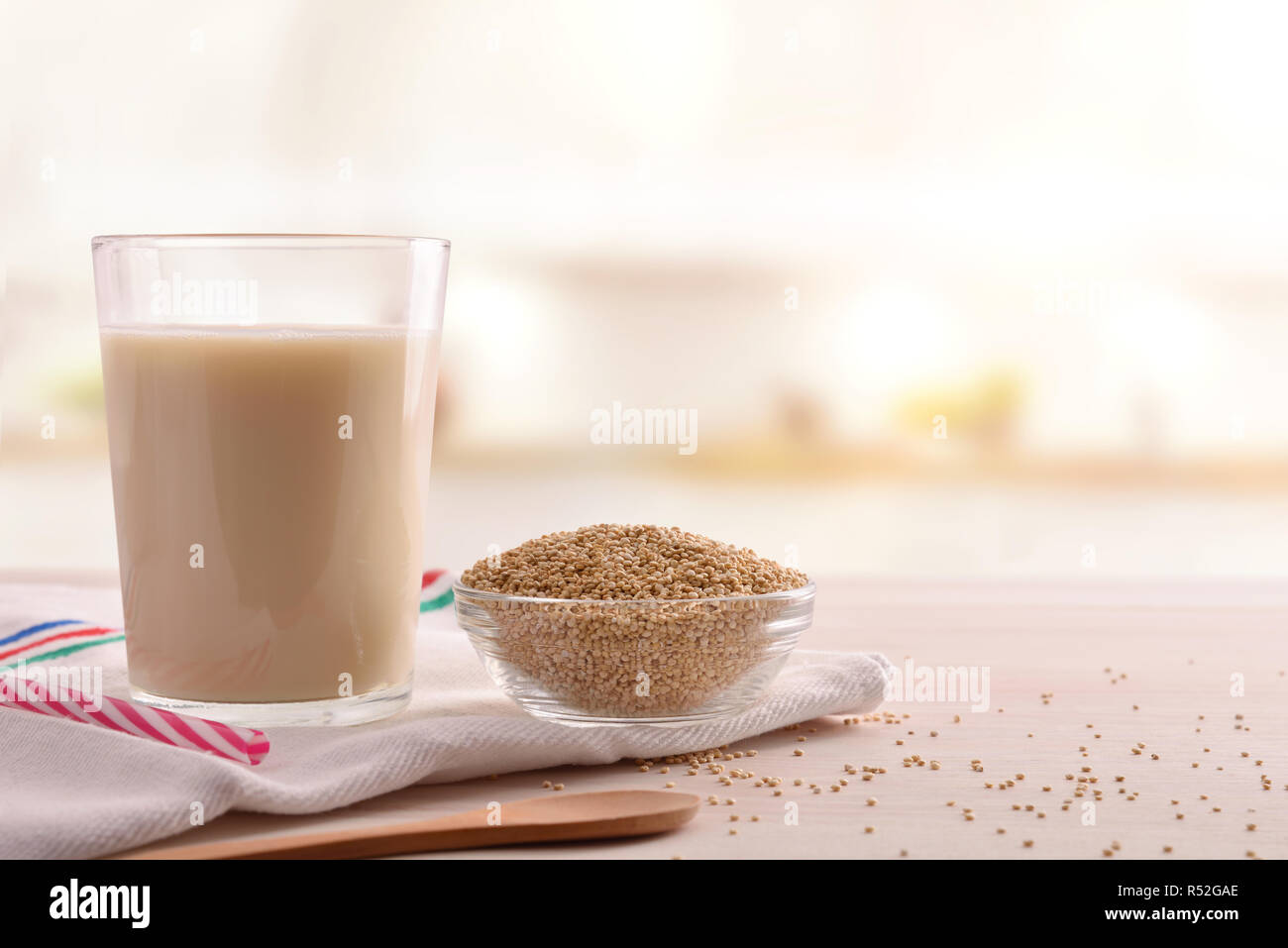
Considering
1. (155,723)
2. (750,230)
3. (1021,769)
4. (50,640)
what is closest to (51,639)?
(50,640)

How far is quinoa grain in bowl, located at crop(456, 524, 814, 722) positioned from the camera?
917 mm

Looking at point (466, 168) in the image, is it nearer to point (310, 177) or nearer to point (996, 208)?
point (310, 177)

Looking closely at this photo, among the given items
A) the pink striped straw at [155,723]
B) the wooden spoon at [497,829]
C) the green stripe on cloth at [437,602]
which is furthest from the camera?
the green stripe on cloth at [437,602]

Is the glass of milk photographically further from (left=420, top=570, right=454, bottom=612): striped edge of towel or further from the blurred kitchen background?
the blurred kitchen background

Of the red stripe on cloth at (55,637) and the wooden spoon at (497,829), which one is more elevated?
the red stripe on cloth at (55,637)

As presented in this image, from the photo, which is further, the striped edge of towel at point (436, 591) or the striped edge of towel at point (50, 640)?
the striped edge of towel at point (436, 591)

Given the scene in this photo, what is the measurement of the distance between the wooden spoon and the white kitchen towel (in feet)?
0.12

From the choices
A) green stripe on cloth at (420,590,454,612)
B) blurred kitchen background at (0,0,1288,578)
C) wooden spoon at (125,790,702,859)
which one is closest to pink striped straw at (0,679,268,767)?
wooden spoon at (125,790,702,859)

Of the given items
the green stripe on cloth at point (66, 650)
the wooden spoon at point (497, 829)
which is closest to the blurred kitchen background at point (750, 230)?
the green stripe on cloth at point (66, 650)

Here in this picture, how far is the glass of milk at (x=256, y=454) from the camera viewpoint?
3.04ft

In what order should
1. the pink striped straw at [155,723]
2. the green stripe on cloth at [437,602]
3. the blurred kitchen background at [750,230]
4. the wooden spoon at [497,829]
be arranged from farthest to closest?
1. the blurred kitchen background at [750,230]
2. the green stripe on cloth at [437,602]
3. the pink striped straw at [155,723]
4. the wooden spoon at [497,829]

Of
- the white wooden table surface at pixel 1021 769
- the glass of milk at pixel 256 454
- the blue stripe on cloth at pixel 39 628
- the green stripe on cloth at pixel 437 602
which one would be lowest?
the white wooden table surface at pixel 1021 769

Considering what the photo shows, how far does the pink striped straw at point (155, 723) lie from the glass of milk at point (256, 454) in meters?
0.07

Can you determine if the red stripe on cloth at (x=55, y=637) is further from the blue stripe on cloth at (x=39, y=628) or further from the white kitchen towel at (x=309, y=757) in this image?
the white kitchen towel at (x=309, y=757)
